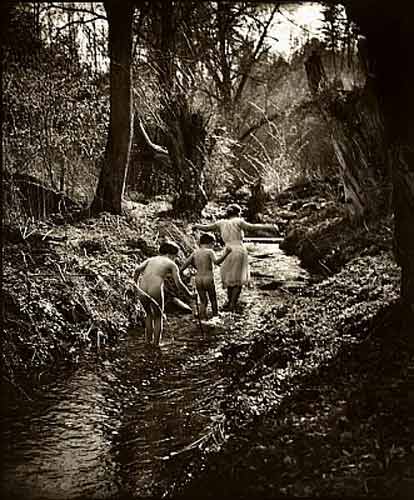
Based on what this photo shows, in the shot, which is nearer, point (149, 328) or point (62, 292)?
point (62, 292)

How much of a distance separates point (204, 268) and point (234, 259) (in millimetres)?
812

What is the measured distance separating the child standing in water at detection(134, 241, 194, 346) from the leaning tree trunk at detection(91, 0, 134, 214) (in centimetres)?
301

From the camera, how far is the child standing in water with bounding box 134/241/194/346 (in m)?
7.21

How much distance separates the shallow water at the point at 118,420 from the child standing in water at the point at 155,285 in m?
0.24

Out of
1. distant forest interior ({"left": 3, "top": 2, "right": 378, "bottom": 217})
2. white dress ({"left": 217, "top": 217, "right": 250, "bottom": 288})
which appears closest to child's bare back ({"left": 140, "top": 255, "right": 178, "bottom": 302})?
distant forest interior ({"left": 3, "top": 2, "right": 378, "bottom": 217})

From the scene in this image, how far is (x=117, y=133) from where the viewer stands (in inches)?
402

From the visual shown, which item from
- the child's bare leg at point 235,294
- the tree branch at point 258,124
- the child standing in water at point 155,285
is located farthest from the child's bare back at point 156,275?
the tree branch at point 258,124

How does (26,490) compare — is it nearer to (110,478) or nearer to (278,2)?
(110,478)

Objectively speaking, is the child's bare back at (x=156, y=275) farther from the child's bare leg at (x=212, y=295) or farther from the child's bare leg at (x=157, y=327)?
the child's bare leg at (x=212, y=295)

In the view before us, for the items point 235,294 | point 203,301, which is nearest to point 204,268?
point 203,301

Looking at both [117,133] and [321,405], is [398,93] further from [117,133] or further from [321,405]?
Answer: [117,133]

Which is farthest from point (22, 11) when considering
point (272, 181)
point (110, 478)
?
point (272, 181)

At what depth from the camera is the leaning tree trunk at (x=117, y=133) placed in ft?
30.5

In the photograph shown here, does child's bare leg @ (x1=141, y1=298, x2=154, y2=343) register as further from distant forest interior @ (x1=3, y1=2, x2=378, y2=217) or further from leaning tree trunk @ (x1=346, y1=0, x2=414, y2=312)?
leaning tree trunk @ (x1=346, y1=0, x2=414, y2=312)
